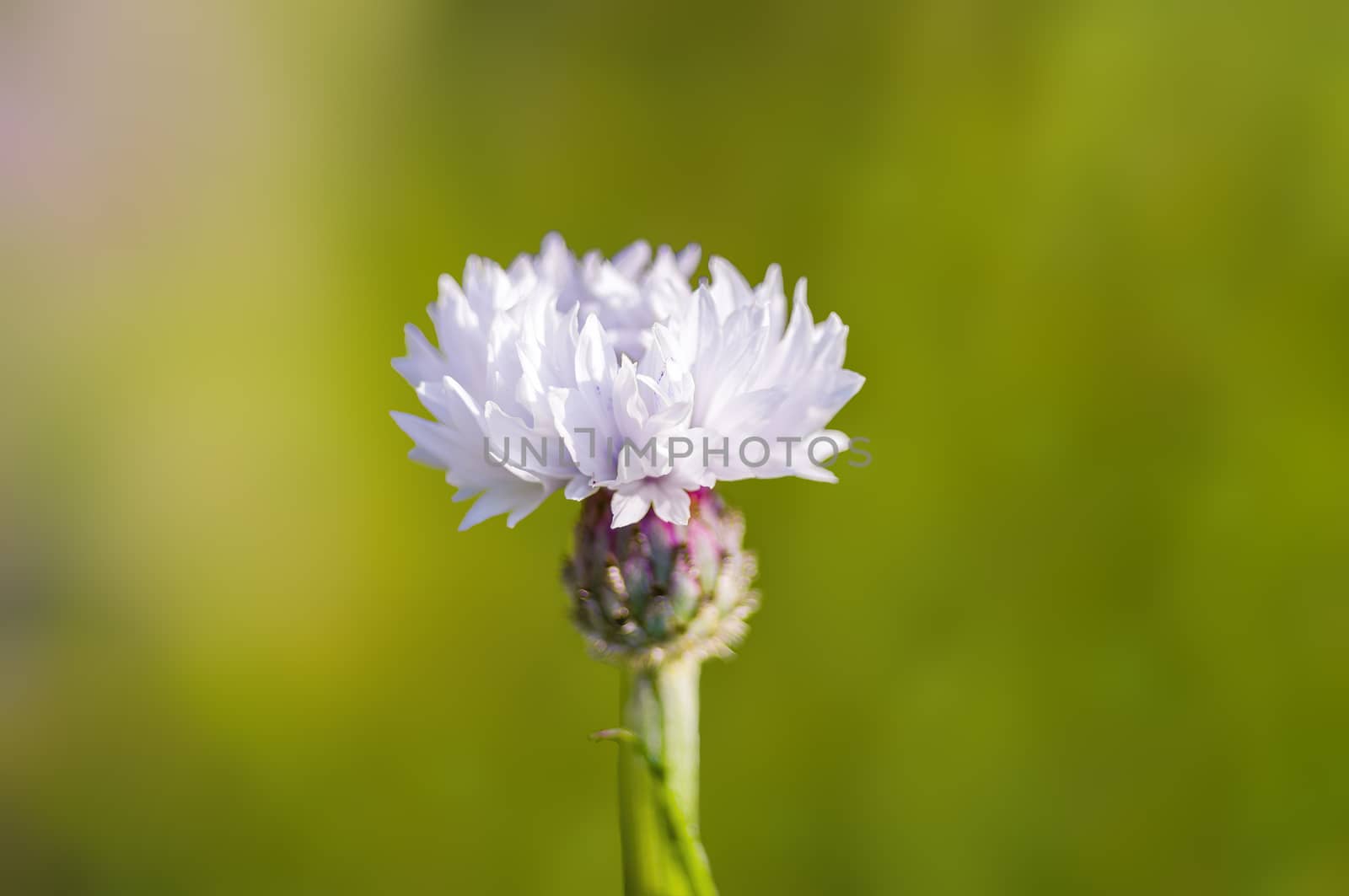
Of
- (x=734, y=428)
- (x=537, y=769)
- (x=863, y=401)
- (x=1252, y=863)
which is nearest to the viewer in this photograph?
(x=734, y=428)

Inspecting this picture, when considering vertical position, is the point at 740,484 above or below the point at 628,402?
above

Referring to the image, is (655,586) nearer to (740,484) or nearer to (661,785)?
(661,785)

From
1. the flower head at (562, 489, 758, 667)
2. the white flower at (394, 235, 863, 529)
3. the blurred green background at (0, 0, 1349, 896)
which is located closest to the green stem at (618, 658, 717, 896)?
the flower head at (562, 489, 758, 667)

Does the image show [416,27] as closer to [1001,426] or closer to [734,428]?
[1001,426]

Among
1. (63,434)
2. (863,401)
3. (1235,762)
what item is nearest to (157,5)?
(63,434)

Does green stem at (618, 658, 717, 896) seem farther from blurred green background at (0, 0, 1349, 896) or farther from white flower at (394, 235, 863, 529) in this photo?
blurred green background at (0, 0, 1349, 896)

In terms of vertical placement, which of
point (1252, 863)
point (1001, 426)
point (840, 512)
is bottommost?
point (1252, 863)

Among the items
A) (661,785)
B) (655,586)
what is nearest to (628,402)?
(655,586)
